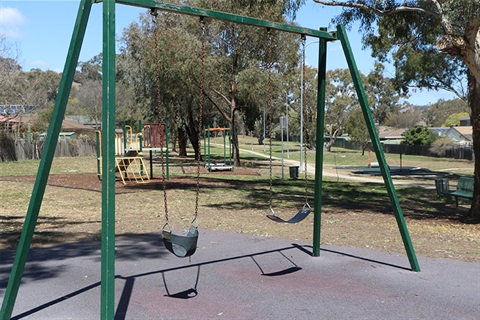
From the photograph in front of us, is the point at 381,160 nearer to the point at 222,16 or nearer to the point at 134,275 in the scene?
the point at 222,16

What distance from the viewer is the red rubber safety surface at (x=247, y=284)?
4699mm

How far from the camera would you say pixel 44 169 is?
14.7 feet

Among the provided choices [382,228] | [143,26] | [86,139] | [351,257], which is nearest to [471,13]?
[382,228]

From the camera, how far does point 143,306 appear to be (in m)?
4.75

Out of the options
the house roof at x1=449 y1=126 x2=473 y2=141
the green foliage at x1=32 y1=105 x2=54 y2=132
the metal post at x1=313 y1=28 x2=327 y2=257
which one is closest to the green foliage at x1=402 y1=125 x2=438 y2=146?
the house roof at x1=449 y1=126 x2=473 y2=141

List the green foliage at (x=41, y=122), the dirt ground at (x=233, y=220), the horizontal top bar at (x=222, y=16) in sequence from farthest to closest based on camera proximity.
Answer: the green foliage at (x=41, y=122)
the dirt ground at (x=233, y=220)
the horizontal top bar at (x=222, y=16)

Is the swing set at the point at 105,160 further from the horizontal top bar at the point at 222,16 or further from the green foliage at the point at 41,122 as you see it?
the green foliage at the point at 41,122

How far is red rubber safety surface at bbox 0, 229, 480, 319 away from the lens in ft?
15.4

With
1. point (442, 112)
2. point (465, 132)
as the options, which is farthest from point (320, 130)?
A: point (442, 112)

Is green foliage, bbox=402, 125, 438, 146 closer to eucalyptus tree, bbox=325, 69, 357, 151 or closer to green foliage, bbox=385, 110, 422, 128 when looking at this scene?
eucalyptus tree, bbox=325, 69, 357, 151

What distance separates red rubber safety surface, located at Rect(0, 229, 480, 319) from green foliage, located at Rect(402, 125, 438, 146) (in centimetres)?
5081

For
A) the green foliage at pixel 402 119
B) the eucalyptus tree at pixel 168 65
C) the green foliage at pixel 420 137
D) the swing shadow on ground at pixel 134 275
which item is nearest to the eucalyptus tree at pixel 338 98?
the green foliage at pixel 420 137

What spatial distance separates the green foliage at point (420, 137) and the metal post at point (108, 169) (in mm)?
54530

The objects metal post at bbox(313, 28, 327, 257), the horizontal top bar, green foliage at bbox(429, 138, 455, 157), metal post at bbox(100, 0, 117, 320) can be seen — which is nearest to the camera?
metal post at bbox(100, 0, 117, 320)
